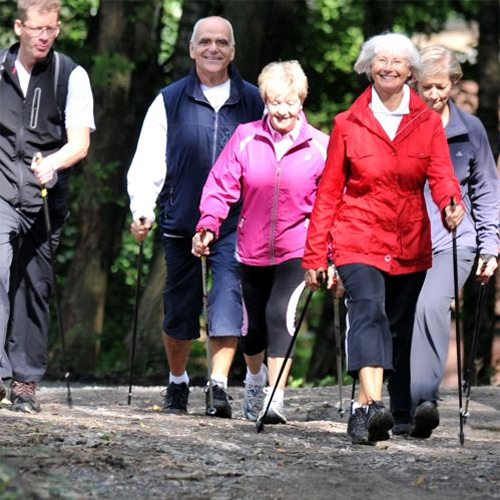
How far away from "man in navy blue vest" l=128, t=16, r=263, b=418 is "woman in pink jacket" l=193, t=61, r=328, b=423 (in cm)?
38

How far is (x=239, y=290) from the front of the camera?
32.1 ft

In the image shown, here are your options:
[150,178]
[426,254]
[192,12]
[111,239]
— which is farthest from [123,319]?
[426,254]

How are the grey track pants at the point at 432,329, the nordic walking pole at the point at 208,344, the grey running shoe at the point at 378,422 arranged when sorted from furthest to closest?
1. the nordic walking pole at the point at 208,344
2. the grey track pants at the point at 432,329
3. the grey running shoe at the point at 378,422

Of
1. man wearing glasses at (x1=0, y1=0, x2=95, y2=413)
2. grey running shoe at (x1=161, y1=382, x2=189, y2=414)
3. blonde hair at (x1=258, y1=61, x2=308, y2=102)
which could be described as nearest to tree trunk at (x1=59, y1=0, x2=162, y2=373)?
grey running shoe at (x1=161, y1=382, x2=189, y2=414)

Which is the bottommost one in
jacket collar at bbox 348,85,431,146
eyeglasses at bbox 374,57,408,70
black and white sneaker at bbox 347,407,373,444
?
black and white sneaker at bbox 347,407,373,444

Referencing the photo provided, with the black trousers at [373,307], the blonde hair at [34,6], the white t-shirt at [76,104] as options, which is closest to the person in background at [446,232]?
the black trousers at [373,307]

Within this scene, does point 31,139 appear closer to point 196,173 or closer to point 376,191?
point 196,173

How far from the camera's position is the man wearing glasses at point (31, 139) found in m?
9.45

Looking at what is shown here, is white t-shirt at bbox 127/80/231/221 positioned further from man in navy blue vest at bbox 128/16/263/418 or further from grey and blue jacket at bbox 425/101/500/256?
grey and blue jacket at bbox 425/101/500/256

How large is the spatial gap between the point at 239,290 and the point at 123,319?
11569 millimetres

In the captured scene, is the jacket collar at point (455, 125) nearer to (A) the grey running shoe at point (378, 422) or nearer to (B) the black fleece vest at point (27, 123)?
(A) the grey running shoe at point (378, 422)

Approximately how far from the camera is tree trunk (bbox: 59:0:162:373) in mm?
19016

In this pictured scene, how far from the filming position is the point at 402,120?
8617 millimetres

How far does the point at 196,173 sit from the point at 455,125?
1572 millimetres
